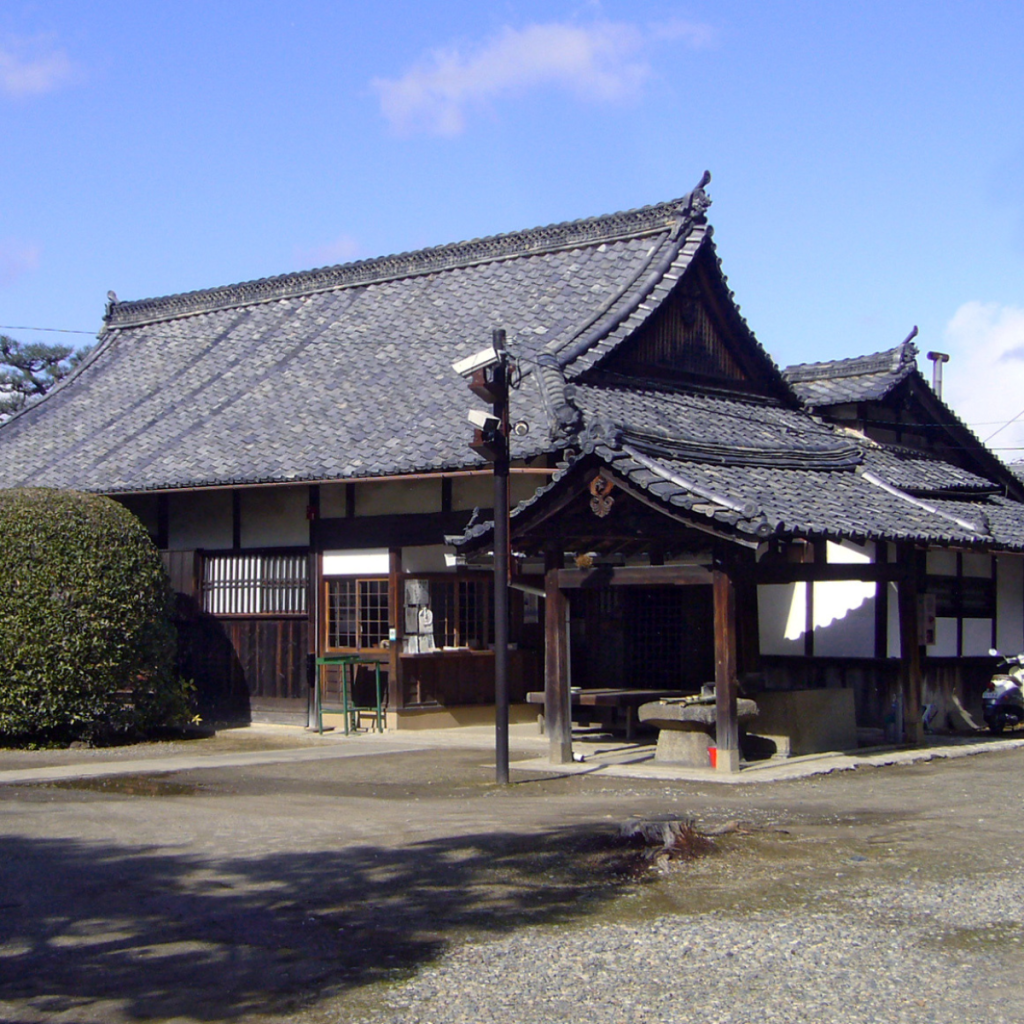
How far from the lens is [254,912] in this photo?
7.01 meters

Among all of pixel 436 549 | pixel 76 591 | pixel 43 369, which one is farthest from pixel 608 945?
pixel 43 369

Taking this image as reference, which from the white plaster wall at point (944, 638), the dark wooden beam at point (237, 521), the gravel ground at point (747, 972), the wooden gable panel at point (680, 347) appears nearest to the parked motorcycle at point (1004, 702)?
the white plaster wall at point (944, 638)

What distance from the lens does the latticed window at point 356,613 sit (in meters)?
17.9

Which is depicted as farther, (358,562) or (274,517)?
(274,517)

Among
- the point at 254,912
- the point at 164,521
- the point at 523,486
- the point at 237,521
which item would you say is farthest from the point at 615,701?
the point at 164,521

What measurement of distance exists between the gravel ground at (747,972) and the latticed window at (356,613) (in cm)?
1137

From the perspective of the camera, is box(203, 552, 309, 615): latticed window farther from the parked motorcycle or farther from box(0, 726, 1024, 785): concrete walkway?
the parked motorcycle

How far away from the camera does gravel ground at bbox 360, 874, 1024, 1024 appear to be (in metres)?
5.43

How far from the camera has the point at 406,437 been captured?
17.3m

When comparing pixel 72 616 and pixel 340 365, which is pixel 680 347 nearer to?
pixel 340 365

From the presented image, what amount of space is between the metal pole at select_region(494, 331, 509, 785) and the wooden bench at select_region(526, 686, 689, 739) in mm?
2101

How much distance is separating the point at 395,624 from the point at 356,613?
87cm

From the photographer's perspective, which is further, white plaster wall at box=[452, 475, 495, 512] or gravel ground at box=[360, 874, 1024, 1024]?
white plaster wall at box=[452, 475, 495, 512]

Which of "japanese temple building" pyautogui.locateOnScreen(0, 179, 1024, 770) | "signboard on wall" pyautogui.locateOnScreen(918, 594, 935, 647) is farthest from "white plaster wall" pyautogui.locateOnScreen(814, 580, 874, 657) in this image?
"signboard on wall" pyautogui.locateOnScreen(918, 594, 935, 647)
